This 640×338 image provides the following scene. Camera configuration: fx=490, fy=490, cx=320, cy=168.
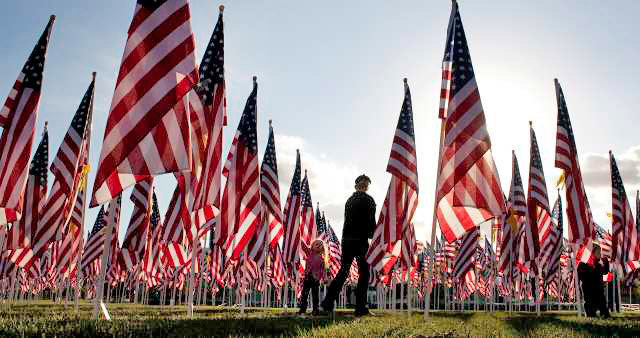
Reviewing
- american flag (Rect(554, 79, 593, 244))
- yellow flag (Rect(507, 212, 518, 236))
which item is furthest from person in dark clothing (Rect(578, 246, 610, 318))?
yellow flag (Rect(507, 212, 518, 236))

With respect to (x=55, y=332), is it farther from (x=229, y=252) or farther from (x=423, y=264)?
(x=423, y=264)

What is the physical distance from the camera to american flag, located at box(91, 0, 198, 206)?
6.37 metres

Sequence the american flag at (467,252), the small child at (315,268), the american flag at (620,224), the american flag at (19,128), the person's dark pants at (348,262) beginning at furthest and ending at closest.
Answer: the american flag at (467,252)
the american flag at (620,224)
the small child at (315,268)
the american flag at (19,128)
the person's dark pants at (348,262)

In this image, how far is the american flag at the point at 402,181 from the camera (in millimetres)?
11805

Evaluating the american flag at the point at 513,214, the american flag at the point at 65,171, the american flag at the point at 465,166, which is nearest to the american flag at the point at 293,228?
the american flag at the point at 513,214

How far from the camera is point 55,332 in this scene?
3.94 meters

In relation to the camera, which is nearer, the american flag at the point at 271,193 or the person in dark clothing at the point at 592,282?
the person in dark clothing at the point at 592,282

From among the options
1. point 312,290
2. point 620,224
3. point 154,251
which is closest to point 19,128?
point 312,290

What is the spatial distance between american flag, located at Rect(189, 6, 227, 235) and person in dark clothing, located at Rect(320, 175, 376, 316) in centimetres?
274

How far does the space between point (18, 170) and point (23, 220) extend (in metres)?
5.68

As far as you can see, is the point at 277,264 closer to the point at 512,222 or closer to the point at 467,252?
the point at 467,252

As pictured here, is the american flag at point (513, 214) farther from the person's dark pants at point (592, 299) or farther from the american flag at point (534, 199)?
the person's dark pants at point (592, 299)

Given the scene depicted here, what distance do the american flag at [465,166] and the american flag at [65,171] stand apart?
915 centimetres

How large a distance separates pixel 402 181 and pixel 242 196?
4034 millimetres
